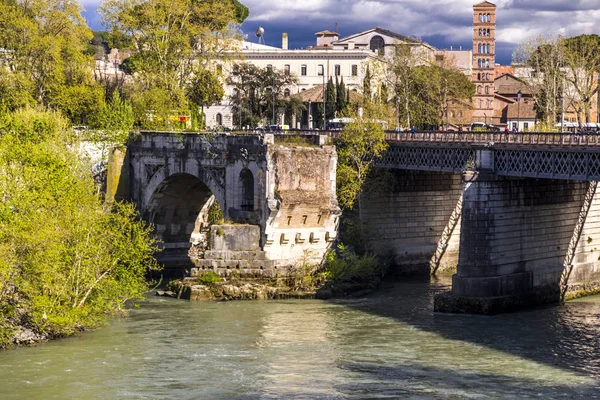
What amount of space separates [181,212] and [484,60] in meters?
73.6

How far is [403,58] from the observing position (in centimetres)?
9844

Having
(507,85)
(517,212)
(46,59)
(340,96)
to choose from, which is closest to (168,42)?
(46,59)

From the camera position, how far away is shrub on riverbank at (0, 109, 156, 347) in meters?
42.1

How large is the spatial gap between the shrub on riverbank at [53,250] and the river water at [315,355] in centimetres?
115

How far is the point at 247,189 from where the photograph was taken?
58.0 meters

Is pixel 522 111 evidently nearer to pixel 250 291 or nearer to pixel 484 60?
pixel 484 60

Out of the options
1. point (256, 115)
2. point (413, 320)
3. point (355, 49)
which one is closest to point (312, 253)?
point (413, 320)

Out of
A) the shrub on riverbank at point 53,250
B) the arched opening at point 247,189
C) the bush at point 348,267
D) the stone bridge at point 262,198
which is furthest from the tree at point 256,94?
the shrub on riverbank at point 53,250

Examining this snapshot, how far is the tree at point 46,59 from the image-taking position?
2852 inches

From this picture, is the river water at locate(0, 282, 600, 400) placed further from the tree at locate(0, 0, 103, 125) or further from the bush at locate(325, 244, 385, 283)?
the tree at locate(0, 0, 103, 125)

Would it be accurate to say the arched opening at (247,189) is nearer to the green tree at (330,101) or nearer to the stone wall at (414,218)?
the stone wall at (414,218)

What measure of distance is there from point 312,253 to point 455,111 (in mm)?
60500

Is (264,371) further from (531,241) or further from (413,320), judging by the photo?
(531,241)

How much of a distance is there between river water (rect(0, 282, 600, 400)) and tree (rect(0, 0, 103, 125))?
26.0 metres
